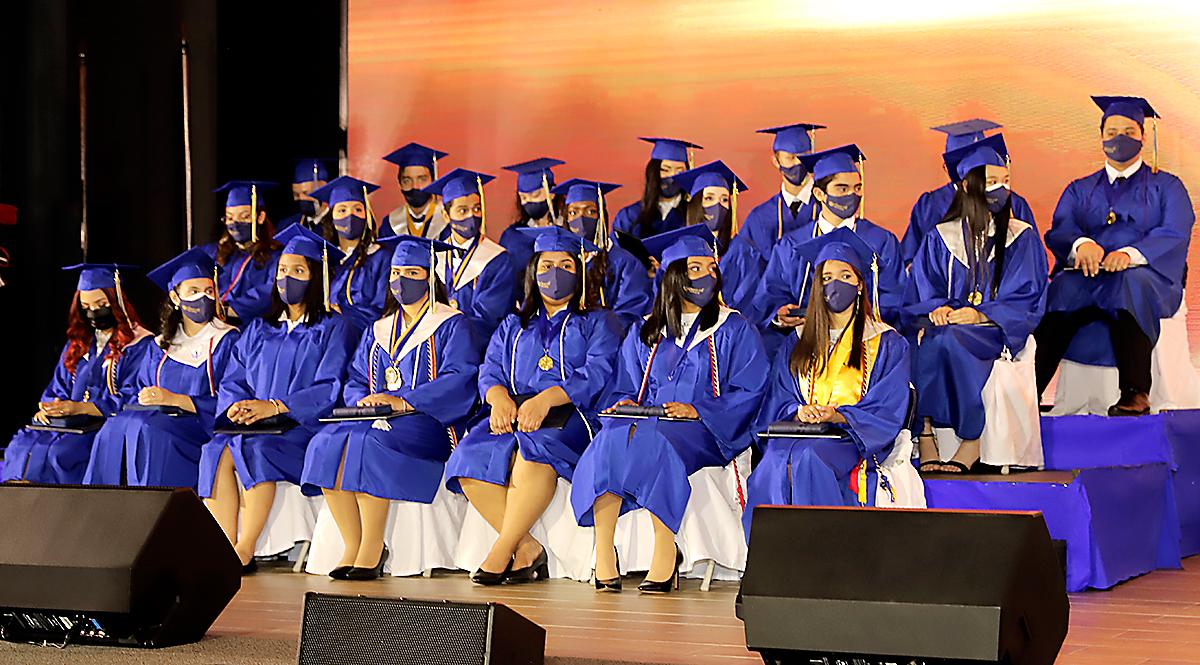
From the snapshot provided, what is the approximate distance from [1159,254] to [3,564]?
5.20 m

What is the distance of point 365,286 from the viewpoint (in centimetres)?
816

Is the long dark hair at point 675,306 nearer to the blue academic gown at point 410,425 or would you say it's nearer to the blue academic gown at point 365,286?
the blue academic gown at point 410,425

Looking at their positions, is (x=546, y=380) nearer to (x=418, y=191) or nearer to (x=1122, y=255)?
(x=418, y=191)

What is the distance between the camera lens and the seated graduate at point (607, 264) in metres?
7.30

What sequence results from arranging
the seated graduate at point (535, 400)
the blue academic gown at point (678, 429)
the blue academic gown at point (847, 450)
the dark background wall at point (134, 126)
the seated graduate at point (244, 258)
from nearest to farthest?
the blue academic gown at point (847, 450) < the blue academic gown at point (678, 429) < the seated graduate at point (535, 400) < the seated graduate at point (244, 258) < the dark background wall at point (134, 126)

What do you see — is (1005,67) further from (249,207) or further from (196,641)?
(196,641)

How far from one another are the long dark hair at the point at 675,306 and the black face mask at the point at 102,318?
330cm

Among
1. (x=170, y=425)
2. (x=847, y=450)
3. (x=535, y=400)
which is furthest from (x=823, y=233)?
(x=170, y=425)

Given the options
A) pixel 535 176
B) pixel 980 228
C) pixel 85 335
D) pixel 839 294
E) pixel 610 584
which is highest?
pixel 535 176

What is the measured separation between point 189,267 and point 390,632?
435 cm

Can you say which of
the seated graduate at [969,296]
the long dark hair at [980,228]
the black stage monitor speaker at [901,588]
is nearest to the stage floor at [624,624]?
the black stage monitor speaker at [901,588]

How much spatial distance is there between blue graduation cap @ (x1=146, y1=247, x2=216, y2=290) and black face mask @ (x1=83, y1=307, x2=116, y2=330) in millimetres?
485

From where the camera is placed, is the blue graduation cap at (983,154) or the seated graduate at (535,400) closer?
the seated graduate at (535,400)

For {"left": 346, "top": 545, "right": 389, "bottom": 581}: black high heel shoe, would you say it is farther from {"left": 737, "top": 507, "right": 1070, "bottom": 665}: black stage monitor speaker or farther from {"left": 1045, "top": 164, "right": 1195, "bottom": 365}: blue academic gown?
{"left": 1045, "top": 164, "right": 1195, "bottom": 365}: blue academic gown
